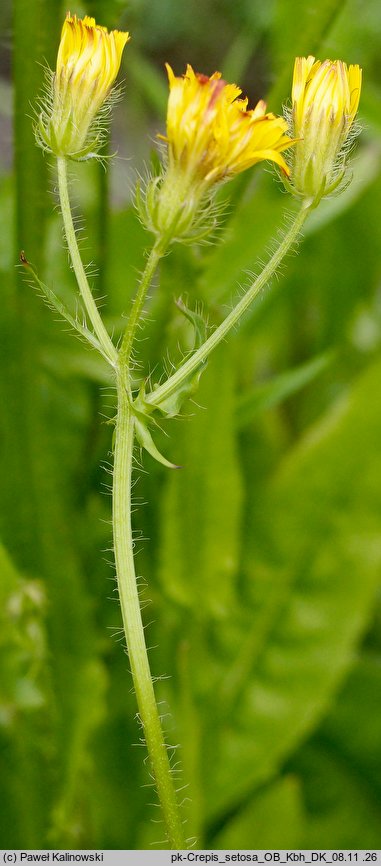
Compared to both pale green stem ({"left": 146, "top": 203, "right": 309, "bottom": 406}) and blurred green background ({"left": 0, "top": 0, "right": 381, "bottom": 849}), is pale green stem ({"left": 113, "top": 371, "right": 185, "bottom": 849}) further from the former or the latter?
blurred green background ({"left": 0, "top": 0, "right": 381, "bottom": 849})

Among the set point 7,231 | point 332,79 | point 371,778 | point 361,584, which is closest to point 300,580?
point 361,584

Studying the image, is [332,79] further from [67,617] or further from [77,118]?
[67,617]

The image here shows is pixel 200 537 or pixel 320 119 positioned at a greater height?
pixel 320 119

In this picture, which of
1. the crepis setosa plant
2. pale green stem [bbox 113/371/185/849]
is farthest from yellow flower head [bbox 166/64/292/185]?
pale green stem [bbox 113/371/185/849]

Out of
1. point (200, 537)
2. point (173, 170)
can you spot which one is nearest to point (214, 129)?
point (173, 170)

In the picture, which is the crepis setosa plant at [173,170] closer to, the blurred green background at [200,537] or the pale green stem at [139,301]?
the pale green stem at [139,301]

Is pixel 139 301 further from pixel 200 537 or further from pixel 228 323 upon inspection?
pixel 200 537

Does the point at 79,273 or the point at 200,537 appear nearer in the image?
the point at 79,273
